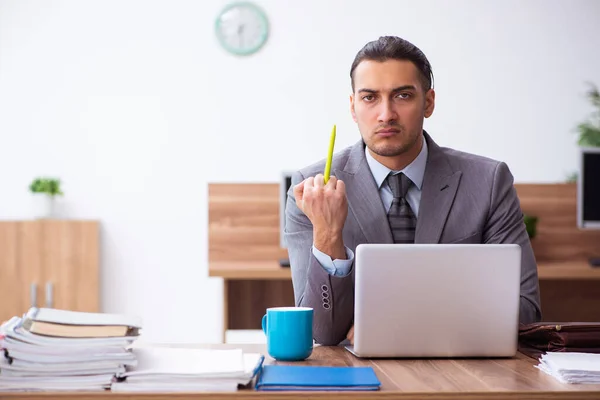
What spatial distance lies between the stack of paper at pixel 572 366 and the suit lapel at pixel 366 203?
1.99 feet

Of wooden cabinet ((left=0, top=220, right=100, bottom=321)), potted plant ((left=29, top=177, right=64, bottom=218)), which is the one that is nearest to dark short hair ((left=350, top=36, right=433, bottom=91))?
wooden cabinet ((left=0, top=220, right=100, bottom=321))

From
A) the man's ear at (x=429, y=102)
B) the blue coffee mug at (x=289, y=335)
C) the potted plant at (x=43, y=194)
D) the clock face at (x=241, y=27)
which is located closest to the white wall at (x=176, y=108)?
the clock face at (x=241, y=27)

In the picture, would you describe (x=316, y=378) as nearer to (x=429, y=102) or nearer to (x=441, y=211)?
(x=441, y=211)

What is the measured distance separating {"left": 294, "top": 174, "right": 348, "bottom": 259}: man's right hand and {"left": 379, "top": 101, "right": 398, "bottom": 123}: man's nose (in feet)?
1.08

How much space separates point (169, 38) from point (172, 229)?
116 centimetres

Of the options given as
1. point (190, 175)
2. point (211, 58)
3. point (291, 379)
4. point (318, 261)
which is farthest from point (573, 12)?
point (291, 379)

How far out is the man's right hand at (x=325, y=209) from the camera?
1.50 metres

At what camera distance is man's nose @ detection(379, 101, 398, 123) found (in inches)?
70.4

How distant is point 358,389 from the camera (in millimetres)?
1059

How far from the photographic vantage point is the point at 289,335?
1296 millimetres

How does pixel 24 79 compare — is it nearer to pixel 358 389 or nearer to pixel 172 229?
pixel 172 229

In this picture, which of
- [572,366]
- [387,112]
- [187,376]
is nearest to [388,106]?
[387,112]

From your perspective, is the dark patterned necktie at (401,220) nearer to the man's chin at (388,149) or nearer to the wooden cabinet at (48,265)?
the man's chin at (388,149)

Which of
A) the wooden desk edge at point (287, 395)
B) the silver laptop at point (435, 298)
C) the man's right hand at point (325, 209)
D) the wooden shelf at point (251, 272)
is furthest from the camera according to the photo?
the wooden shelf at point (251, 272)
